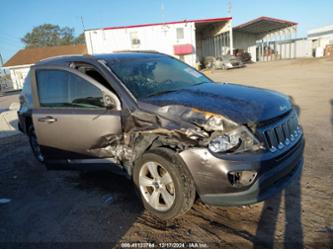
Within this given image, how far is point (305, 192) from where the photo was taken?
3.50 metres

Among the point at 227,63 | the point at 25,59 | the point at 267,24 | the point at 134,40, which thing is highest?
the point at 267,24

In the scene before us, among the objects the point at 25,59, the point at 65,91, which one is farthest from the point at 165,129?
the point at 25,59

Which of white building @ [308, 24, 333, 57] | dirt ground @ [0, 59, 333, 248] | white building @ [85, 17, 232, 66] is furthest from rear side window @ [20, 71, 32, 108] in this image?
white building @ [308, 24, 333, 57]

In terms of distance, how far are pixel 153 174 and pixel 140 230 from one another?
614 mm

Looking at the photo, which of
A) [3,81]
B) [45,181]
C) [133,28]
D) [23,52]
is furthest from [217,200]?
[3,81]

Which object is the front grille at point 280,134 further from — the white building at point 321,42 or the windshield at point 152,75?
the white building at point 321,42

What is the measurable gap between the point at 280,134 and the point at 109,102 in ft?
6.55

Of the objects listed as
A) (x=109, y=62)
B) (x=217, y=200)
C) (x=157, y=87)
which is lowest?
(x=217, y=200)

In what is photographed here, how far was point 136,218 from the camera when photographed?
3.26 metres

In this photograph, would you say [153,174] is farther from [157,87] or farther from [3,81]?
[3,81]

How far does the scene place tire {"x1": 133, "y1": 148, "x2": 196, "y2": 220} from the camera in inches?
113

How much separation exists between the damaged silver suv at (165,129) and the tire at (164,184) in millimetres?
11

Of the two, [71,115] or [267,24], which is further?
[267,24]

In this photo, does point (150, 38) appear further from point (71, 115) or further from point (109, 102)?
point (109, 102)
